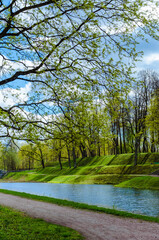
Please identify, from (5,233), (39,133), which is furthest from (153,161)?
(5,233)

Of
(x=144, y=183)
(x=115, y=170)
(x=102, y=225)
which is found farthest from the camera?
(x=115, y=170)

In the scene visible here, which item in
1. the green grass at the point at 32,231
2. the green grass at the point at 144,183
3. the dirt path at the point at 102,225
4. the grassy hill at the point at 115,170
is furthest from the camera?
the grassy hill at the point at 115,170

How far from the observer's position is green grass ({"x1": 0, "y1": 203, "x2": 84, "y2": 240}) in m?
8.24

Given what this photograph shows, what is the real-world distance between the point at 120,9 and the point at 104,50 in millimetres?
1476

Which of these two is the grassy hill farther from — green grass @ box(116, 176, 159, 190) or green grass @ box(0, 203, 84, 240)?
green grass @ box(0, 203, 84, 240)

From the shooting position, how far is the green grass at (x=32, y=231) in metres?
8.24

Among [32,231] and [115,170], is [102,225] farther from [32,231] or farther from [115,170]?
[115,170]

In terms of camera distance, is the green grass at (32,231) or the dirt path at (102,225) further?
the dirt path at (102,225)

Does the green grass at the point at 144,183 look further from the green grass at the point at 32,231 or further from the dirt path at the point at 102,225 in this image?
the green grass at the point at 32,231

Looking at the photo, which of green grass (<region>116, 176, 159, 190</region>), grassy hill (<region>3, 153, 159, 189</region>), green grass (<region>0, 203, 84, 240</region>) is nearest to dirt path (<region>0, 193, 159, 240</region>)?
green grass (<region>0, 203, 84, 240</region>)

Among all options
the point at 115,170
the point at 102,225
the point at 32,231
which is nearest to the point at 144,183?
the point at 115,170

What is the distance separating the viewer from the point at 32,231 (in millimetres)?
9031

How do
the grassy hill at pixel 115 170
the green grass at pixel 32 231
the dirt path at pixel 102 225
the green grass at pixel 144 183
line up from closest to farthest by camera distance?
the green grass at pixel 32 231, the dirt path at pixel 102 225, the green grass at pixel 144 183, the grassy hill at pixel 115 170

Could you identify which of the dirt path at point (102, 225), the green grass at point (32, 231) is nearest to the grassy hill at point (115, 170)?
the dirt path at point (102, 225)
